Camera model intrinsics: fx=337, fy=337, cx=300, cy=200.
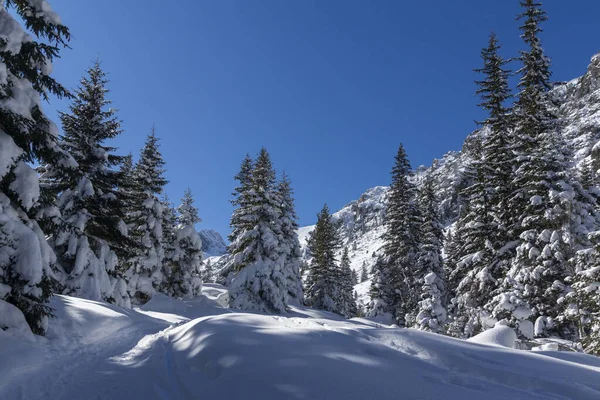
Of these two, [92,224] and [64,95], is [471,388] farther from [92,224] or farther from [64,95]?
[92,224]

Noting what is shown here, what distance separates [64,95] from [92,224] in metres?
9.38

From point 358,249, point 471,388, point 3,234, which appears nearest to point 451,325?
point 471,388

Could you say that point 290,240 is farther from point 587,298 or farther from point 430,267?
point 587,298

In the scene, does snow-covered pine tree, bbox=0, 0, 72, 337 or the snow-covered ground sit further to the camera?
snow-covered pine tree, bbox=0, 0, 72, 337

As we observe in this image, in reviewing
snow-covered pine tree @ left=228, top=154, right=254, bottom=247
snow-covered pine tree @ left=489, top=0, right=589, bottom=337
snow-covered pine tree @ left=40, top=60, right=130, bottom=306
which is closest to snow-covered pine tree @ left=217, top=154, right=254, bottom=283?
snow-covered pine tree @ left=228, top=154, right=254, bottom=247

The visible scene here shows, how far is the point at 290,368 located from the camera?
190 inches

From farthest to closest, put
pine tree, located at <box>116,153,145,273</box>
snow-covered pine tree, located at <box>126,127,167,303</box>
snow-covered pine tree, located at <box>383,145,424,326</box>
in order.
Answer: snow-covered pine tree, located at <box>383,145,424,326</box>
snow-covered pine tree, located at <box>126,127,167,303</box>
pine tree, located at <box>116,153,145,273</box>

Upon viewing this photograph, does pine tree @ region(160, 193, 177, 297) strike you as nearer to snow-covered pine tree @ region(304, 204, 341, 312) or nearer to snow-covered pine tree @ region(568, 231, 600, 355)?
snow-covered pine tree @ region(304, 204, 341, 312)

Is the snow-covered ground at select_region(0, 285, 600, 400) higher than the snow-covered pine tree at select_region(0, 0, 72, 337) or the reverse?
the reverse

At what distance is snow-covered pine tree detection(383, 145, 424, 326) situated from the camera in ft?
91.9

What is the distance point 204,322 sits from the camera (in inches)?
346

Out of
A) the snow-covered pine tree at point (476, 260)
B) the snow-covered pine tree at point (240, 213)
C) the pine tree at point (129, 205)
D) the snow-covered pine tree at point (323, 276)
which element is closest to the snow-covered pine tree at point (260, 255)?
the snow-covered pine tree at point (240, 213)

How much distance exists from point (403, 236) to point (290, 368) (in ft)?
83.7

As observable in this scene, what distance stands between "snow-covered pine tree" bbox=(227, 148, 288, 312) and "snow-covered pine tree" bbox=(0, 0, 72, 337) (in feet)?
55.4
